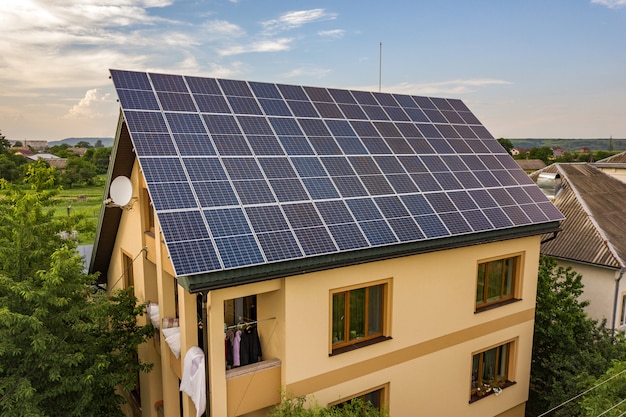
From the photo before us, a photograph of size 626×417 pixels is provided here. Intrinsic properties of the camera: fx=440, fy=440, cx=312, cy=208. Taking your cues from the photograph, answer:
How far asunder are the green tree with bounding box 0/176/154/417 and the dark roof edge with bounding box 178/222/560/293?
10.9 ft

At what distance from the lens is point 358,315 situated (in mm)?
11477

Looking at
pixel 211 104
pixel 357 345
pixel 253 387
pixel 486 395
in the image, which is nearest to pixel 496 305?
pixel 486 395

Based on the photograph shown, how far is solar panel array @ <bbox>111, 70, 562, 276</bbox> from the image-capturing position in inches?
365

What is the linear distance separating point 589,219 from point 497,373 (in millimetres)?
12935

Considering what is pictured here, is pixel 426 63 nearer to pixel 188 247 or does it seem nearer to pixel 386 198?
pixel 386 198

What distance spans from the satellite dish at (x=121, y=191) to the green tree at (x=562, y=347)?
15063mm

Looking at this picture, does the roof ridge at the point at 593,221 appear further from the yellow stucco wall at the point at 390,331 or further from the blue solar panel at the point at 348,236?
the blue solar panel at the point at 348,236

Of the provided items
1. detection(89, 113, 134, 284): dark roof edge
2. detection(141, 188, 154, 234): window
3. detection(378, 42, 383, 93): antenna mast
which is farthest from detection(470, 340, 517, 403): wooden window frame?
detection(89, 113, 134, 284): dark roof edge

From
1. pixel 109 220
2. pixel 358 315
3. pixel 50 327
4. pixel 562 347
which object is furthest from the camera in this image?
pixel 562 347

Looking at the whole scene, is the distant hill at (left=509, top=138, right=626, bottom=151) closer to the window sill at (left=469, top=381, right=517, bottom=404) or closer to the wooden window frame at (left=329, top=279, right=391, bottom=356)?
the window sill at (left=469, top=381, right=517, bottom=404)

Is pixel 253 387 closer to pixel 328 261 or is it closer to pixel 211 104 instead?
pixel 328 261

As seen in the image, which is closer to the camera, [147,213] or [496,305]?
[147,213]

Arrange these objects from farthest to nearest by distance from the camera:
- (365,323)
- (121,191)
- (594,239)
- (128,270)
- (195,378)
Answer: (594,239)
(128,270)
(121,191)
(365,323)
(195,378)

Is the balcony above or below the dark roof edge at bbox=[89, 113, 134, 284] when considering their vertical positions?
below
